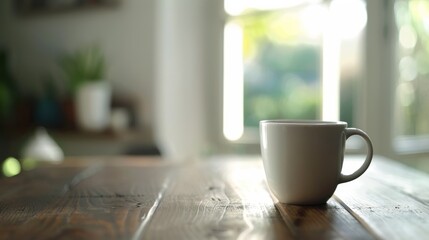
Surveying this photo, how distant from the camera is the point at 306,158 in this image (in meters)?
0.60

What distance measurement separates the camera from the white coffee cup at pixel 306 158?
1.97 ft

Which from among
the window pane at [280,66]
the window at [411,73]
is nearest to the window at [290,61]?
the window pane at [280,66]

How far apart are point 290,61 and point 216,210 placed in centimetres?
198

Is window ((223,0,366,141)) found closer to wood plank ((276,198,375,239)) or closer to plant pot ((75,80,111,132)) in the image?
plant pot ((75,80,111,132))

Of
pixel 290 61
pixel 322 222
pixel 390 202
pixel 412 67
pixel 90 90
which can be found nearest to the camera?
pixel 322 222

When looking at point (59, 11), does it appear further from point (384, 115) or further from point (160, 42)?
point (384, 115)

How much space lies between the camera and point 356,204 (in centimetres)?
65

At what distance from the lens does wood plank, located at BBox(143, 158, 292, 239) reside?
51 centimetres

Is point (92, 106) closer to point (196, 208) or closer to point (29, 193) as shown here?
point (29, 193)

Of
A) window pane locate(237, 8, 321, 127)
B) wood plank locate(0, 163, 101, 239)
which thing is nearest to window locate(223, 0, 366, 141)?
window pane locate(237, 8, 321, 127)

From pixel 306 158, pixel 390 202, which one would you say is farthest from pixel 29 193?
pixel 390 202

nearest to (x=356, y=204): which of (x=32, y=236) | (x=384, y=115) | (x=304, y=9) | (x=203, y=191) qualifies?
(x=203, y=191)

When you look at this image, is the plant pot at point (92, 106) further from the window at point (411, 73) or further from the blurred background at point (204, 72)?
the window at point (411, 73)

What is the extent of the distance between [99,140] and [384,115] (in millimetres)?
1427
